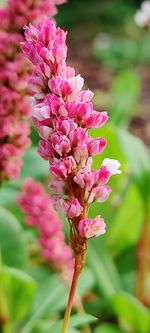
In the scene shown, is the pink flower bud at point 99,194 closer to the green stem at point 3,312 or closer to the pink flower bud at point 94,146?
the pink flower bud at point 94,146

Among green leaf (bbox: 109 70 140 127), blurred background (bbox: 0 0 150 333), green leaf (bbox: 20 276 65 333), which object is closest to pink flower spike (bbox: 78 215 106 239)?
blurred background (bbox: 0 0 150 333)

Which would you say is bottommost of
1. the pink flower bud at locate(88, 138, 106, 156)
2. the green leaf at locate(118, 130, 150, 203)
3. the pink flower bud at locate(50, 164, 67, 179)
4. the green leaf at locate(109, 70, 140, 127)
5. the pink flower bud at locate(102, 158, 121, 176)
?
the pink flower bud at locate(50, 164, 67, 179)

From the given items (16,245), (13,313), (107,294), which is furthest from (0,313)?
(107,294)

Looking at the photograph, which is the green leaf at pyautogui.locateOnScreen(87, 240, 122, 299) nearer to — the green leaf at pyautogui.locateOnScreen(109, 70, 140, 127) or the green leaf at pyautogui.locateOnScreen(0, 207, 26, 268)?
the green leaf at pyautogui.locateOnScreen(0, 207, 26, 268)

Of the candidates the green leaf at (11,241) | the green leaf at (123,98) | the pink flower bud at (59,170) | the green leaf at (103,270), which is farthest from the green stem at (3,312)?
the green leaf at (123,98)

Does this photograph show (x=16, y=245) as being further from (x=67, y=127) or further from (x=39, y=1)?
(x=67, y=127)

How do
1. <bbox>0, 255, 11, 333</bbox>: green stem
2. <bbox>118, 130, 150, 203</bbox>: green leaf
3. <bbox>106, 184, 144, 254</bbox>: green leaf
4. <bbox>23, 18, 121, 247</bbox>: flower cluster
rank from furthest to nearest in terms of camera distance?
<bbox>106, 184, 144, 254</bbox>: green leaf → <bbox>118, 130, 150, 203</bbox>: green leaf → <bbox>0, 255, 11, 333</bbox>: green stem → <bbox>23, 18, 121, 247</bbox>: flower cluster

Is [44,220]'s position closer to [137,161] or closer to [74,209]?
[137,161]

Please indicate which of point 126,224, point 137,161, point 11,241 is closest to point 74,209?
point 11,241
